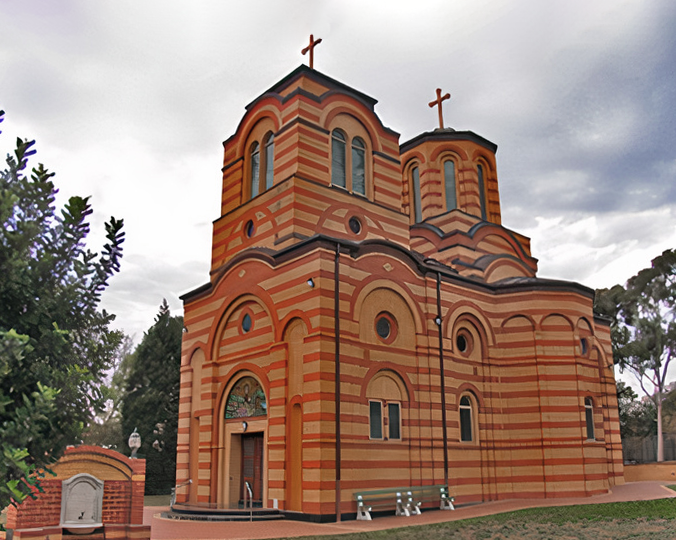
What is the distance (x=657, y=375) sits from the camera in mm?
36875

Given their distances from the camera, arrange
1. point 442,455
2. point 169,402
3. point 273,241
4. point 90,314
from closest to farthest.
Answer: point 90,314, point 442,455, point 273,241, point 169,402

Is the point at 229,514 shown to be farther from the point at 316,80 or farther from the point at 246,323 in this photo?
the point at 316,80

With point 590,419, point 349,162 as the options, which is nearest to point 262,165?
point 349,162

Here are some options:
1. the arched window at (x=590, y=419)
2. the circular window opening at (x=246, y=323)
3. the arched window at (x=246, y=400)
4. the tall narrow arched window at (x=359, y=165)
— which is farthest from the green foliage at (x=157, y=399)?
the arched window at (x=590, y=419)

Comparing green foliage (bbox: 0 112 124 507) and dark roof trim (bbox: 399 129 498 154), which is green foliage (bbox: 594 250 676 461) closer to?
dark roof trim (bbox: 399 129 498 154)

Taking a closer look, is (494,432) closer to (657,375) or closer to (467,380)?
(467,380)

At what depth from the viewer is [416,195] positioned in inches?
1155

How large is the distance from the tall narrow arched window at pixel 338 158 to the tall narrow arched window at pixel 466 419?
836 cm

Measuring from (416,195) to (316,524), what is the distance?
57.7ft

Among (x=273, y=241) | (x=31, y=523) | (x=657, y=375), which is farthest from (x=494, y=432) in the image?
(x=657, y=375)

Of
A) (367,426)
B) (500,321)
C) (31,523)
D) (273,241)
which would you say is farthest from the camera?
(500,321)

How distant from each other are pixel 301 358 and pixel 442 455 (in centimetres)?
549

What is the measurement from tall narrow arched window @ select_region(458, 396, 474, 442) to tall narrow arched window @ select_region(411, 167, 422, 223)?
34.3 feet

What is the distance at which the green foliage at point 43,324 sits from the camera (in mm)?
5445
